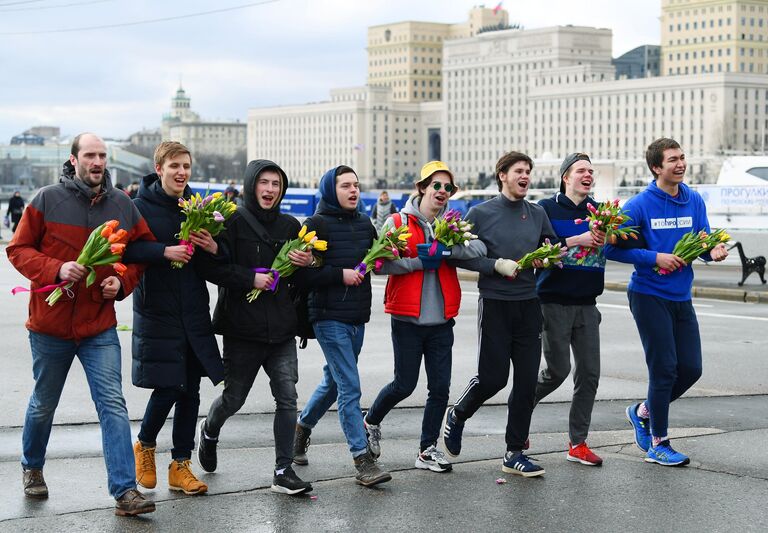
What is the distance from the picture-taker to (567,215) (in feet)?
26.1

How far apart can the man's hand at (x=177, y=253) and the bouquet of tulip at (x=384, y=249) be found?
3.30 ft

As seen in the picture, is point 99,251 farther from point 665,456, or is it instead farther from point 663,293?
point 665,456

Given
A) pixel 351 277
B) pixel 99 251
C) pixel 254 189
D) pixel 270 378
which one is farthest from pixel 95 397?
pixel 351 277

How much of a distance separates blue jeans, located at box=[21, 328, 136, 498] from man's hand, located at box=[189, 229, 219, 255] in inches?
24.2

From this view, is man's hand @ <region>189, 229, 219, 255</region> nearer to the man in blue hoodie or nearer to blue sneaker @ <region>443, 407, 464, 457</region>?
blue sneaker @ <region>443, 407, 464, 457</region>

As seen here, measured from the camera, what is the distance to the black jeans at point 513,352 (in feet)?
24.3

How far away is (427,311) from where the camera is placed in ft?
24.3

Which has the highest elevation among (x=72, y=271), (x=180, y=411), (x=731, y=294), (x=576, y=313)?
(x=72, y=271)

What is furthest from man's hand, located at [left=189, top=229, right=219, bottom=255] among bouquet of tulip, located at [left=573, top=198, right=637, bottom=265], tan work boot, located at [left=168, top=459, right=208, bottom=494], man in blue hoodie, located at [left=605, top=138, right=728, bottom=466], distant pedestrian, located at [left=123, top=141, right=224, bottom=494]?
man in blue hoodie, located at [left=605, top=138, right=728, bottom=466]

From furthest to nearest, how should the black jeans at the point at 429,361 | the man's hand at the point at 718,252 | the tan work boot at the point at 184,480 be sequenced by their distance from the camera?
the man's hand at the point at 718,252 < the black jeans at the point at 429,361 < the tan work boot at the point at 184,480

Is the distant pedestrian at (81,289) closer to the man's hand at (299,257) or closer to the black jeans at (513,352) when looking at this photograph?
the man's hand at (299,257)

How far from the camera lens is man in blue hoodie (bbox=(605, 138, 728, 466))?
7648mm

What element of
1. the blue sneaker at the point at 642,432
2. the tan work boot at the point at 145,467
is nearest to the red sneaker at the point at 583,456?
the blue sneaker at the point at 642,432

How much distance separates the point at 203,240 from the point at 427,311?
4.50ft
